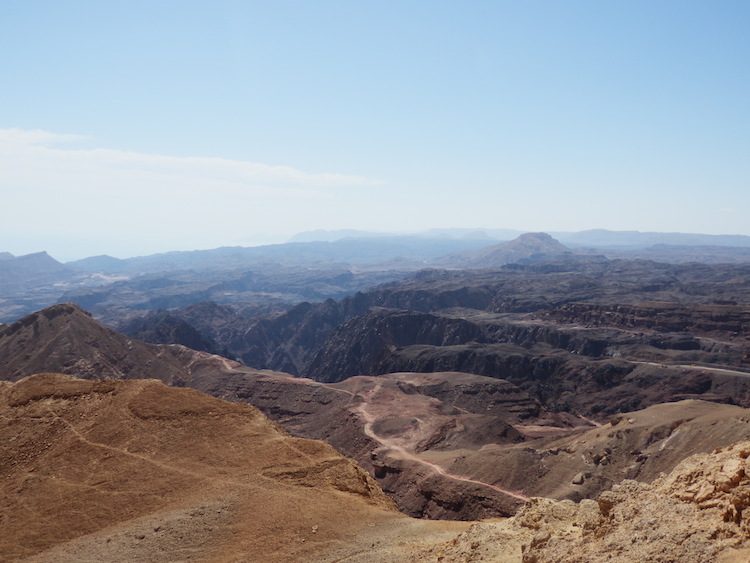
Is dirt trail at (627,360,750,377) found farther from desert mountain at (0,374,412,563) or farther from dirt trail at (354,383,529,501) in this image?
desert mountain at (0,374,412,563)

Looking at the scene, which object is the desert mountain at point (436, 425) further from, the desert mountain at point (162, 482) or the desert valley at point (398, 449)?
the desert mountain at point (162, 482)

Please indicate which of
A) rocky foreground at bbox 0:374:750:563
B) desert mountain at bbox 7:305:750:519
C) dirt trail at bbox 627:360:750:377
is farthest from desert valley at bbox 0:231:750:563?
dirt trail at bbox 627:360:750:377

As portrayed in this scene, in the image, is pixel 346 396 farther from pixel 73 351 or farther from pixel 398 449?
pixel 73 351

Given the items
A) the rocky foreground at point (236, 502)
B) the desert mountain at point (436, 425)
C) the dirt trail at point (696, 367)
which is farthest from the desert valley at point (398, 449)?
the dirt trail at point (696, 367)

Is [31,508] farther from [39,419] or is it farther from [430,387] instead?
[430,387]

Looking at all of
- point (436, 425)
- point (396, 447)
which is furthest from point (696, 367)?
point (396, 447)

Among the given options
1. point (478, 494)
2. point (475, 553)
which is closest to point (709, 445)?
point (478, 494)
